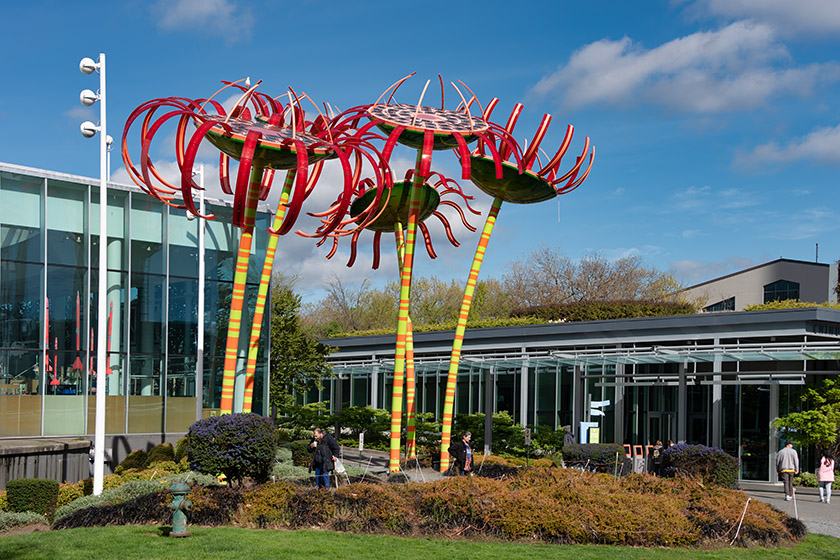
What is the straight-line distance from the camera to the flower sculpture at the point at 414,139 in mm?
23266

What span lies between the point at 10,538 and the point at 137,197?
1448 centimetres

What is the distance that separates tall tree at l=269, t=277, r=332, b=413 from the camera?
3331 cm

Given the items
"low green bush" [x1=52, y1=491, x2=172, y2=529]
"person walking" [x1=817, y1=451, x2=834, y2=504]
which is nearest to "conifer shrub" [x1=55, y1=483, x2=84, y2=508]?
"low green bush" [x1=52, y1=491, x2=172, y2=529]

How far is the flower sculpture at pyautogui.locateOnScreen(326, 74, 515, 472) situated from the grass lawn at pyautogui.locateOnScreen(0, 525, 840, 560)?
9.45 metres

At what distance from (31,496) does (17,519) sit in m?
0.94

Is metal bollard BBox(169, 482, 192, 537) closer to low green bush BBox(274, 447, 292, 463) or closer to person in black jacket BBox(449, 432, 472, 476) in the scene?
person in black jacket BBox(449, 432, 472, 476)

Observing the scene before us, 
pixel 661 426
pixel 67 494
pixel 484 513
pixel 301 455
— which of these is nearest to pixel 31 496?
pixel 67 494

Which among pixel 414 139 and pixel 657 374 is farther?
pixel 657 374

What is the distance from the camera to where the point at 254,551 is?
1224 cm

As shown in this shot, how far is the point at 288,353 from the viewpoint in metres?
33.3

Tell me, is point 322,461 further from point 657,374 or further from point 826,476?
point 657,374

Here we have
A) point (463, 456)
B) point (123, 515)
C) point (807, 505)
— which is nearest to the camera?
point (123, 515)

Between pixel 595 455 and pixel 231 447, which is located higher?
pixel 231 447

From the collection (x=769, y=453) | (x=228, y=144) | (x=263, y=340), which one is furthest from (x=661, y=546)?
(x=263, y=340)
